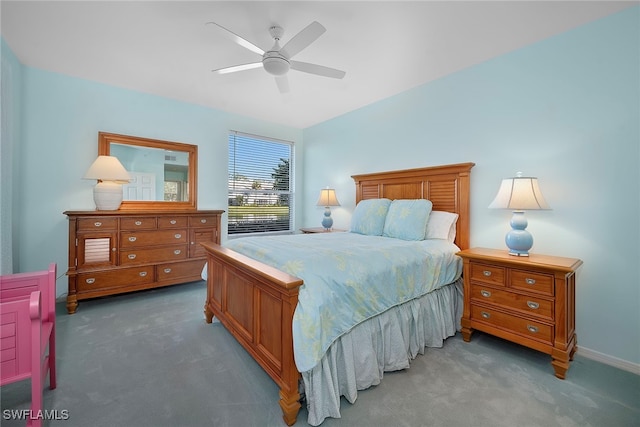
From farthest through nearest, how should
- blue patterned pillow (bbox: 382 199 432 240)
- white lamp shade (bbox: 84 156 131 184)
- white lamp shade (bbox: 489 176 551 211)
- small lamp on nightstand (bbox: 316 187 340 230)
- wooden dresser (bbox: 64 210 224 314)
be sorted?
small lamp on nightstand (bbox: 316 187 340 230) → white lamp shade (bbox: 84 156 131 184) → wooden dresser (bbox: 64 210 224 314) → blue patterned pillow (bbox: 382 199 432 240) → white lamp shade (bbox: 489 176 551 211)

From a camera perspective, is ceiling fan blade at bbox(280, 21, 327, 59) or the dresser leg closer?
ceiling fan blade at bbox(280, 21, 327, 59)

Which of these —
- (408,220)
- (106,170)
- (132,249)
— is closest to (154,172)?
(106,170)

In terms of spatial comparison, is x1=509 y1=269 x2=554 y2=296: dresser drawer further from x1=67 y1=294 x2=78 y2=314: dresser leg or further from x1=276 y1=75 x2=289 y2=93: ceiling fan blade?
x1=67 y1=294 x2=78 y2=314: dresser leg

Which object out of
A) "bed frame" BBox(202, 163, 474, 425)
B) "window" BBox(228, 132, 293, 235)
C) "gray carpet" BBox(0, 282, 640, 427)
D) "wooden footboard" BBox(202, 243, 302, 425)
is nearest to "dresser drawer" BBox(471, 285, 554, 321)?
"gray carpet" BBox(0, 282, 640, 427)

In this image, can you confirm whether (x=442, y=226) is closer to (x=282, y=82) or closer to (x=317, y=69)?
(x=317, y=69)

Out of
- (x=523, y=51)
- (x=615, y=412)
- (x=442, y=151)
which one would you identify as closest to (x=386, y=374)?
(x=615, y=412)

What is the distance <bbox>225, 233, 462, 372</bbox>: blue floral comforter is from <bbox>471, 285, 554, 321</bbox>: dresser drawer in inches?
10.3

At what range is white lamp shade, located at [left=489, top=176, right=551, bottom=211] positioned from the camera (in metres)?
2.08

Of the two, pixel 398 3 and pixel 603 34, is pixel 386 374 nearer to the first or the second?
pixel 398 3

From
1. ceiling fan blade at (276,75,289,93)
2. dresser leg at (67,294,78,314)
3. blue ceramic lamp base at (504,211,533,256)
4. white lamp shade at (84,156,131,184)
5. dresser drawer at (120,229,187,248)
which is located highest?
ceiling fan blade at (276,75,289,93)

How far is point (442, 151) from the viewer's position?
3047 millimetres

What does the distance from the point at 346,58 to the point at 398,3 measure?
2.58 feet

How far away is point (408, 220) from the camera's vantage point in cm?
277

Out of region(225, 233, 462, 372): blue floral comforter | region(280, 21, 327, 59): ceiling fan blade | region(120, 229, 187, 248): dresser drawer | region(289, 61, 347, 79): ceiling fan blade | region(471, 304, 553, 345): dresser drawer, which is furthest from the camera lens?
region(120, 229, 187, 248): dresser drawer
